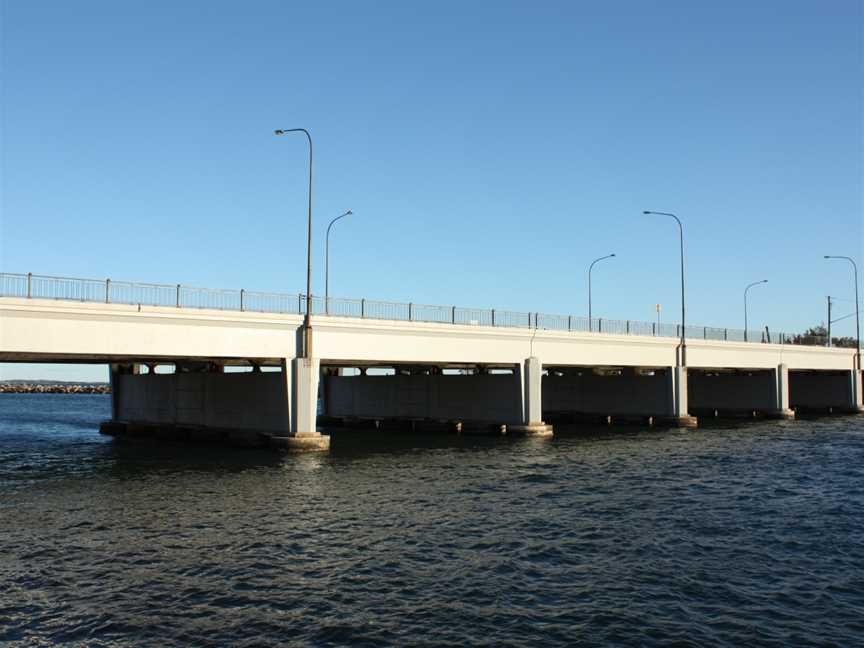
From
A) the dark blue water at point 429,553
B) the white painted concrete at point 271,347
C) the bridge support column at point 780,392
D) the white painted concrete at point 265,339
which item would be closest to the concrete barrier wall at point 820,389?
the bridge support column at point 780,392

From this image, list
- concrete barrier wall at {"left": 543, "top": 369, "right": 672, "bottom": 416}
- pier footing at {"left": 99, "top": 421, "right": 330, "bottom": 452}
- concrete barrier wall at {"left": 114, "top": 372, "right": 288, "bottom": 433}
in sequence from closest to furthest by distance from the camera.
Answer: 1. pier footing at {"left": 99, "top": 421, "right": 330, "bottom": 452}
2. concrete barrier wall at {"left": 114, "top": 372, "right": 288, "bottom": 433}
3. concrete barrier wall at {"left": 543, "top": 369, "right": 672, "bottom": 416}

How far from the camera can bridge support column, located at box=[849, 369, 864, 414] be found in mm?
94312

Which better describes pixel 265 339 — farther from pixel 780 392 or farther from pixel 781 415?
pixel 780 392

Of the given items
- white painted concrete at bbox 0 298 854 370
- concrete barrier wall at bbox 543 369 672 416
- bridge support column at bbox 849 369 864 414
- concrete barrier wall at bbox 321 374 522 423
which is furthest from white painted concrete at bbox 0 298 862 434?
bridge support column at bbox 849 369 864 414

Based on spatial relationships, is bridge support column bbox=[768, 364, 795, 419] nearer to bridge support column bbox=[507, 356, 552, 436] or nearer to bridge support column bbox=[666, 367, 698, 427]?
bridge support column bbox=[666, 367, 698, 427]

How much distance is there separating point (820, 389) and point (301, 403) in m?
78.9

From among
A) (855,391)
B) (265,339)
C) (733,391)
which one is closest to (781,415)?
(733,391)

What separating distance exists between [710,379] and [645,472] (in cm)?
5862

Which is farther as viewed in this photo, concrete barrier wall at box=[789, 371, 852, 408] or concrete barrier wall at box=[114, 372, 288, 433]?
concrete barrier wall at box=[789, 371, 852, 408]

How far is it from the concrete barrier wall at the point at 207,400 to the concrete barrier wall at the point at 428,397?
18.1m

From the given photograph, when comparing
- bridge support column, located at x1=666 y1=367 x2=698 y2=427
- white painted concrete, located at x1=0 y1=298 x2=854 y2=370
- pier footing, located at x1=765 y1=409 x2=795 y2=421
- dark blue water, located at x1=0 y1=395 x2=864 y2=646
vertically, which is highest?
white painted concrete, located at x1=0 y1=298 x2=854 y2=370

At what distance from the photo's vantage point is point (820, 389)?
98.8 meters

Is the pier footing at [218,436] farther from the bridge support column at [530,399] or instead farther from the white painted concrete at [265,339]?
the bridge support column at [530,399]

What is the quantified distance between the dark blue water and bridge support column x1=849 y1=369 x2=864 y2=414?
6310 centimetres
